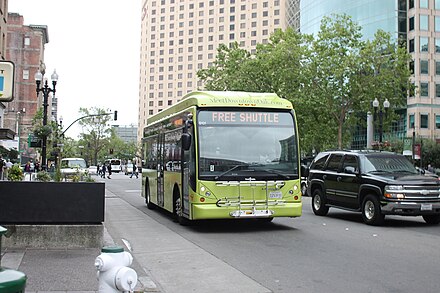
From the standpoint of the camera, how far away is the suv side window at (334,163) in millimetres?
16312

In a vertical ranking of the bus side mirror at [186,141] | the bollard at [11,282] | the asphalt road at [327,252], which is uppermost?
the bus side mirror at [186,141]

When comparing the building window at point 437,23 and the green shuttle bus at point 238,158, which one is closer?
the green shuttle bus at point 238,158

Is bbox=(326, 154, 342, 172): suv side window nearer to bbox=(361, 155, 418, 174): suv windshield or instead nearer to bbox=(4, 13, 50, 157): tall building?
bbox=(361, 155, 418, 174): suv windshield

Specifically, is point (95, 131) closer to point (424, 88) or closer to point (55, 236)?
point (424, 88)

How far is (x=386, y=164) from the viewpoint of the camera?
1498cm

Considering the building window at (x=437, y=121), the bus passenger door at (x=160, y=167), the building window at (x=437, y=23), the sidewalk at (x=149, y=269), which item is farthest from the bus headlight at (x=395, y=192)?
the building window at (x=437, y=23)

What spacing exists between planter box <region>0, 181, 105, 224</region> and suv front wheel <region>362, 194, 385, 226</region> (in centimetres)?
795

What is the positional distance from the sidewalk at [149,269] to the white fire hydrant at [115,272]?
7.10 ft

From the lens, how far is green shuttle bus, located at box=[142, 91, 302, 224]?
12.3 metres

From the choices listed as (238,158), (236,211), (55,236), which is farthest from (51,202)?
(238,158)

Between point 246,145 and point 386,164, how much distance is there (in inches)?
193

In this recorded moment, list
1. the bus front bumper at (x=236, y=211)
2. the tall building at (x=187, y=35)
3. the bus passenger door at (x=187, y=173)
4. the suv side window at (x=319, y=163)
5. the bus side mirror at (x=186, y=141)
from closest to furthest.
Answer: the bus side mirror at (x=186, y=141) < the bus front bumper at (x=236, y=211) < the bus passenger door at (x=187, y=173) < the suv side window at (x=319, y=163) < the tall building at (x=187, y=35)

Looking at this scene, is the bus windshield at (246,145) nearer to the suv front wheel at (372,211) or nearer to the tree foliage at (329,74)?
the suv front wheel at (372,211)

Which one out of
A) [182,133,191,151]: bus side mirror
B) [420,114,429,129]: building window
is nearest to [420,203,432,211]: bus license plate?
[182,133,191,151]: bus side mirror
